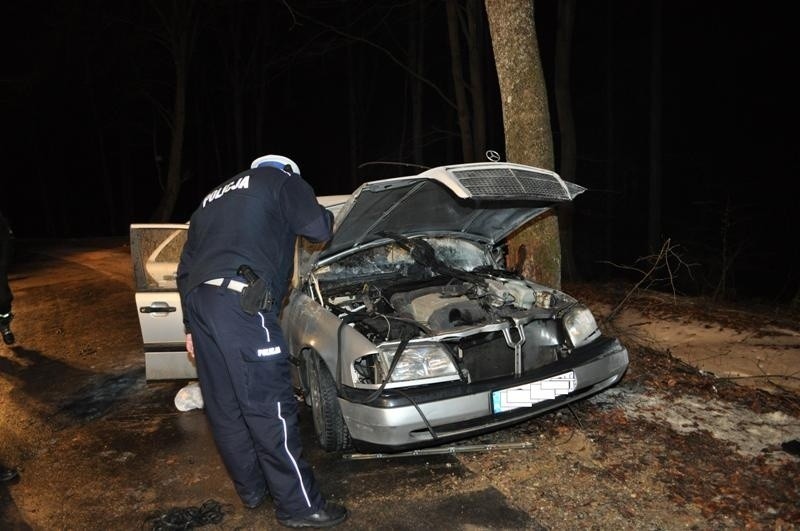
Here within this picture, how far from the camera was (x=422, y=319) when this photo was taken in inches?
151

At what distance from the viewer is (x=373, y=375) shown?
11.1 ft

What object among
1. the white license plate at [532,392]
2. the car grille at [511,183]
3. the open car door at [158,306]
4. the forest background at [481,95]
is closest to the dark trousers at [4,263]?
the open car door at [158,306]

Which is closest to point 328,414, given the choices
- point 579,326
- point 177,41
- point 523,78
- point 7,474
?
point 579,326

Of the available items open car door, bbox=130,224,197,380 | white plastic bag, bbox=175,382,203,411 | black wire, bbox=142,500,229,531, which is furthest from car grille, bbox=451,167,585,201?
white plastic bag, bbox=175,382,203,411

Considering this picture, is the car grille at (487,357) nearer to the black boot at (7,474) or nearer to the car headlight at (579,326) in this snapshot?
the car headlight at (579,326)

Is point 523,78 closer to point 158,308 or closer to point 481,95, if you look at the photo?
point 158,308

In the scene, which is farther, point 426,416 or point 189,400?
point 189,400

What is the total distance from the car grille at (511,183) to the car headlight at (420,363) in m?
0.97

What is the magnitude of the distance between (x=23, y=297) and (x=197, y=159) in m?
28.6

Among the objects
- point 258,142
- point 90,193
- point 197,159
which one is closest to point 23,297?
point 258,142

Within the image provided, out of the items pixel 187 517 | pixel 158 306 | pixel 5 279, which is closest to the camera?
pixel 187 517

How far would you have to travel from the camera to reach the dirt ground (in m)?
2.94

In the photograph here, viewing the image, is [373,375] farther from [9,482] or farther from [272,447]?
[9,482]

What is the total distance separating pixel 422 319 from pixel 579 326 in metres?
1.05
